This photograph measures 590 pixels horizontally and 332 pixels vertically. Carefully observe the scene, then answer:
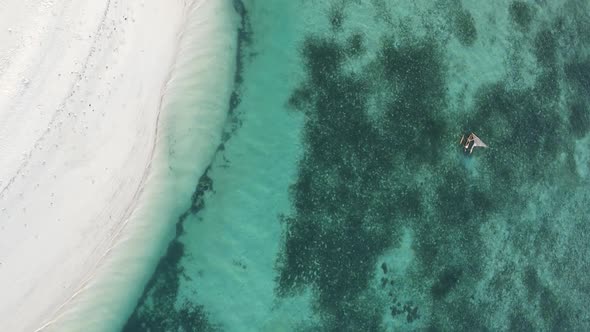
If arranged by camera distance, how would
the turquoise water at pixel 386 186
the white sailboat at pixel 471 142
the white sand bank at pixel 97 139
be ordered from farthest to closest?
the white sailboat at pixel 471 142, the turquoise water at pixel 386 186, the white sand bank at pixel 97 139

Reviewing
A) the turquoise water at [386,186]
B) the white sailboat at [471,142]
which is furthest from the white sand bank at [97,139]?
the white sailboat at [471,142]

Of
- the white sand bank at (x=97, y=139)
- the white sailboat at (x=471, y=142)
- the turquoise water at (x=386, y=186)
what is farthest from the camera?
the white sailboat at (x=471, y=142)

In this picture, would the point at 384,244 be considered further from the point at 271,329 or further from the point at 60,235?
the point at 60,235

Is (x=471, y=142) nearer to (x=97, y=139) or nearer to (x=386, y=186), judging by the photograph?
(x=386, y=186)

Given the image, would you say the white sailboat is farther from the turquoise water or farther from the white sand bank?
the white sand bank

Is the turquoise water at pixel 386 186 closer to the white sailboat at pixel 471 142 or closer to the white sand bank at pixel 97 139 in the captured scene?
the white sailboat at pixel 471 142

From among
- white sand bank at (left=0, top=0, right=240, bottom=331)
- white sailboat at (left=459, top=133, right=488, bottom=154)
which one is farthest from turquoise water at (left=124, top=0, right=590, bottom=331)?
white sand bank at (left=0, top=0, right=240, bottom=331)
